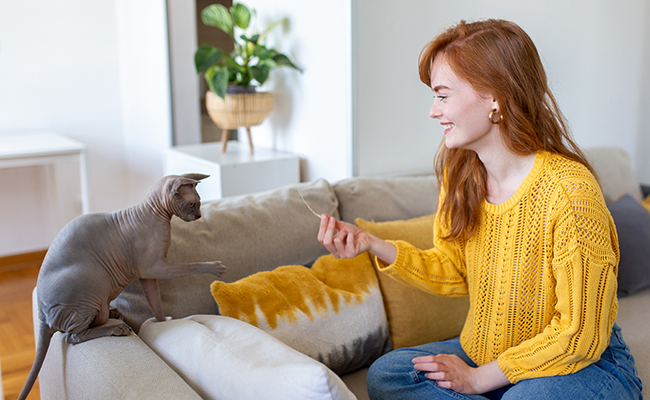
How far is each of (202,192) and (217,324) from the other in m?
1.48

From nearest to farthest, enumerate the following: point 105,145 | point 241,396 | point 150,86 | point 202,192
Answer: point 241,396 < point 202,192 < point 150,86 < point 105,145

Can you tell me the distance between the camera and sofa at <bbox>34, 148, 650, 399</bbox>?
89 centimetres

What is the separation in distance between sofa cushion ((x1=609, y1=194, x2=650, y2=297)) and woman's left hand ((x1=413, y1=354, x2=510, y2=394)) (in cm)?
100

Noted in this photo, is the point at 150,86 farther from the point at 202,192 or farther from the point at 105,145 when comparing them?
the point at 202,192

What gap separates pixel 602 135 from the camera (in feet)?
9.39

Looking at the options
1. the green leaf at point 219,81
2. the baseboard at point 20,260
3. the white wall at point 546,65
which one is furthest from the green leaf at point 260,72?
the baseboard at point 20,260

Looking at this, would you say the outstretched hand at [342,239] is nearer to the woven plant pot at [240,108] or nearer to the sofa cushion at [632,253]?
the sofa cushion at [632,253]

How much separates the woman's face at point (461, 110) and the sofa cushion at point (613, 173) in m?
1.36

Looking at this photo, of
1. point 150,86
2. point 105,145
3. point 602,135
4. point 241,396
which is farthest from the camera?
point 105,145

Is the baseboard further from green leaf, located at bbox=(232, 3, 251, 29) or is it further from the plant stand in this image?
green leaf, located at bbox=(232, 3, 251, 29)

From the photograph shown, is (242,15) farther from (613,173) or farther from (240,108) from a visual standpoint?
(613,173)

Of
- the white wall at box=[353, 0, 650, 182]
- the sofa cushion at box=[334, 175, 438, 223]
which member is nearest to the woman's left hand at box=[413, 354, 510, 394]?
the sofa cushion at box=[334, 175, 438, 223]

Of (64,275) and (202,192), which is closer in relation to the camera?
(64,275)

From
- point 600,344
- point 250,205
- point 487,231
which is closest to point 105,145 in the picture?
point 250,205
